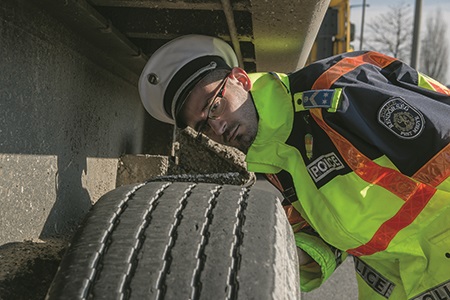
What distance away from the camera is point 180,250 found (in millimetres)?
1216

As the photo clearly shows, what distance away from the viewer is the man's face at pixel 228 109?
2.28m

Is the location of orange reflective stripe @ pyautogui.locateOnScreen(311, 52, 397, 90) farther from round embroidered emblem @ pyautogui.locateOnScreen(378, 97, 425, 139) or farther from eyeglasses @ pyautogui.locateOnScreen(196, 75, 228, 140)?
eyeglasses @ pyautogui.locateOnScreen(196, 75, 228, 140)

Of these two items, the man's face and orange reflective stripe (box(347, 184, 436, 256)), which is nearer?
orange reflective stripe (box(347, 184, 436, 256))

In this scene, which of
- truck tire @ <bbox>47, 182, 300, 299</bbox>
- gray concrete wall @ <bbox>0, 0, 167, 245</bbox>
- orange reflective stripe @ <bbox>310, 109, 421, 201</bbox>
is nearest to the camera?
truck tire @ <bbox>47, 182, 300, 299</bbox>

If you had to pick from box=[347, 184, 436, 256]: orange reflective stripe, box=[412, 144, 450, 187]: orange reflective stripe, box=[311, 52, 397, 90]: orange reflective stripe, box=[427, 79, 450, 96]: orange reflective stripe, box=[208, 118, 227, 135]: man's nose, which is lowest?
box=[347, 184, 436, 256]: orange reflective stripe

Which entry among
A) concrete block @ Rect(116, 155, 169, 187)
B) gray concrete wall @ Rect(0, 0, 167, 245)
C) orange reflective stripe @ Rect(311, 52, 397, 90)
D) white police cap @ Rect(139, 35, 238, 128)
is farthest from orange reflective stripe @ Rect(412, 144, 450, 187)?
concrete block @ Rect(116, 155, 169, 187)

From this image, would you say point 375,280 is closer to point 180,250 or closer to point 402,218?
point 402,218

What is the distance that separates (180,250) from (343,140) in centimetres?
100

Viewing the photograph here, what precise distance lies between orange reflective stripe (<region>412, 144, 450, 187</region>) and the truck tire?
714 millimetres

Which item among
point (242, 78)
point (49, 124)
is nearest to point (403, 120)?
point (242, 78)

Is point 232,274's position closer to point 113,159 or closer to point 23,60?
point 23,60

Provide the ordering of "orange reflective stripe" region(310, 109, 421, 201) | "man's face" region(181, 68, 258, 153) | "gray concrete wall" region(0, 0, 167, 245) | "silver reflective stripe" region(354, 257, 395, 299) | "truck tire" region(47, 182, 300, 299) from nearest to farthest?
"truck tire" region(47, 182, 300, 299) → "gray concrete wall" region(0, 0, 167, 245) → "orange reflective stripe" region(310, 109, 421, 201) → "man's face" region(181, 68, 258, 153) → "silver reflective stripe" region(354, 257, 395, 299)

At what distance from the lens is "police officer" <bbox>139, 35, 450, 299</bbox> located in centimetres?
197

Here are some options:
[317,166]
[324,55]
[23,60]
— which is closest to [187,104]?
[317,166]
